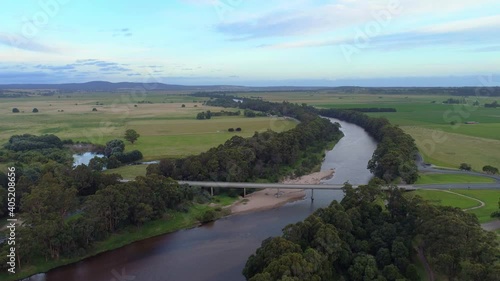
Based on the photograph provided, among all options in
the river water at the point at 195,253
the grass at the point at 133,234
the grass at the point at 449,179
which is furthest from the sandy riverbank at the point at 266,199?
the grass at the point at 449,179

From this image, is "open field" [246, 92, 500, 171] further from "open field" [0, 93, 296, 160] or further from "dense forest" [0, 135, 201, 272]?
"dense forest" [0, 135, 201, 272]

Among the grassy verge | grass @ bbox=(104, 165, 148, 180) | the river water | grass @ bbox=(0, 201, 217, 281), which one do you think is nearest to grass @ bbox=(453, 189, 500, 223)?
the river water

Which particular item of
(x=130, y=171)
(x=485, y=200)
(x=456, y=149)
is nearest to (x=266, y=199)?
(x=130, y=171)

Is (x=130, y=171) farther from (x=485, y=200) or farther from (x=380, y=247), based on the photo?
(x=485, y=200)

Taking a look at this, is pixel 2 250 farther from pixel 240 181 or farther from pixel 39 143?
pixel 39 143

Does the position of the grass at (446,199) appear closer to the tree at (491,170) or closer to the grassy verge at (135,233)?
the tree at (491,170)

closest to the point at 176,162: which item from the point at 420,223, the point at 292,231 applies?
the point at 292,231
